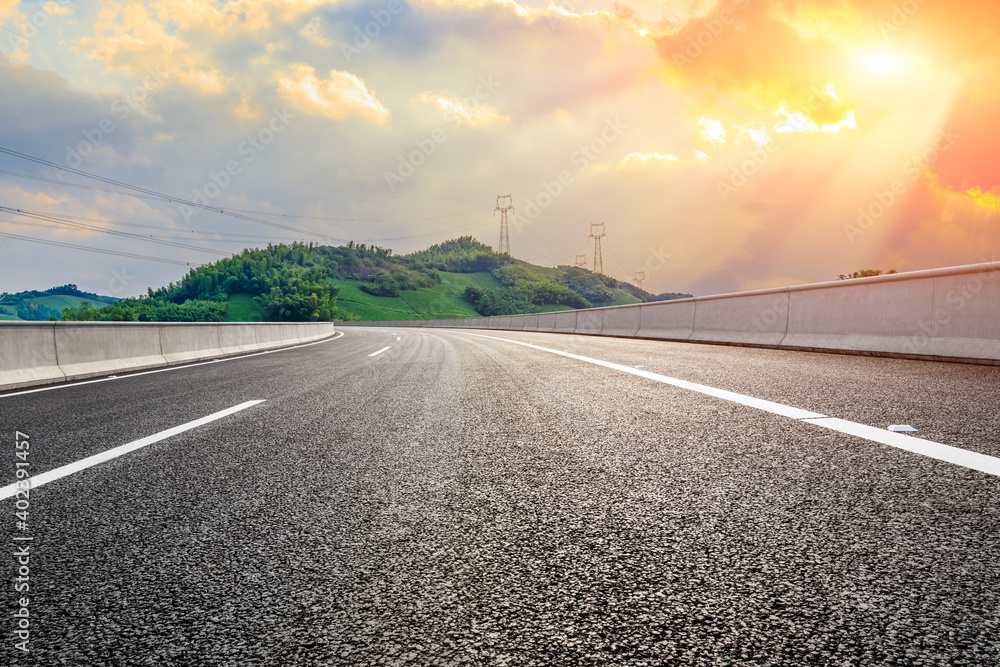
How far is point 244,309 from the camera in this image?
497ft

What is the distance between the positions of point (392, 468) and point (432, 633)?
1794 mm

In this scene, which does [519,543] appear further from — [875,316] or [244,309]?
[244,309]

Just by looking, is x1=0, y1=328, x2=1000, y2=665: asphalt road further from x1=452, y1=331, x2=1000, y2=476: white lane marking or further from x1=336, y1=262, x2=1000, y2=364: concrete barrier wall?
x1=336, y1=262, x2=1000, y2=364: concrete barrier wall

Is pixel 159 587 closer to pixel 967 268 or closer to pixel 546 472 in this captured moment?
pixel 546 472

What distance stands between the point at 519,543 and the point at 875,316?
381 inches

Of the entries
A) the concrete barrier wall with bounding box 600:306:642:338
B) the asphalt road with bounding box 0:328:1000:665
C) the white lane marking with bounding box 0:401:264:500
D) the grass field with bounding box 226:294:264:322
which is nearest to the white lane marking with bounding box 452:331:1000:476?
the asphalt road with bounding box 0:328:1000:665

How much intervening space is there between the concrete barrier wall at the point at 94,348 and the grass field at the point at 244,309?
140834mm

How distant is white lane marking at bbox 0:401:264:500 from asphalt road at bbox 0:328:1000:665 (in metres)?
0.11

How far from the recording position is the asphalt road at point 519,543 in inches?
58.9

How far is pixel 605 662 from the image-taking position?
4.54ft

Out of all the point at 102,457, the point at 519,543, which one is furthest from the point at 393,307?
the point at 519,543

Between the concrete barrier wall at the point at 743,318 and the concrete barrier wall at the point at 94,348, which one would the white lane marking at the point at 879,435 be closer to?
the concrete barrier wall at the point at 743,318

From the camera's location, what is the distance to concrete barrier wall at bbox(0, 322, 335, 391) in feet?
27.8

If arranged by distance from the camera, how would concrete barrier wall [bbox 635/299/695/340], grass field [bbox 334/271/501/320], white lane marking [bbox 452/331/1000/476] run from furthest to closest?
grass field [bbox 334/271/501/320]
concrete barrier wall [bbox 635/299/695/340]
white lane marking [bbox 452/331/1000/476]
